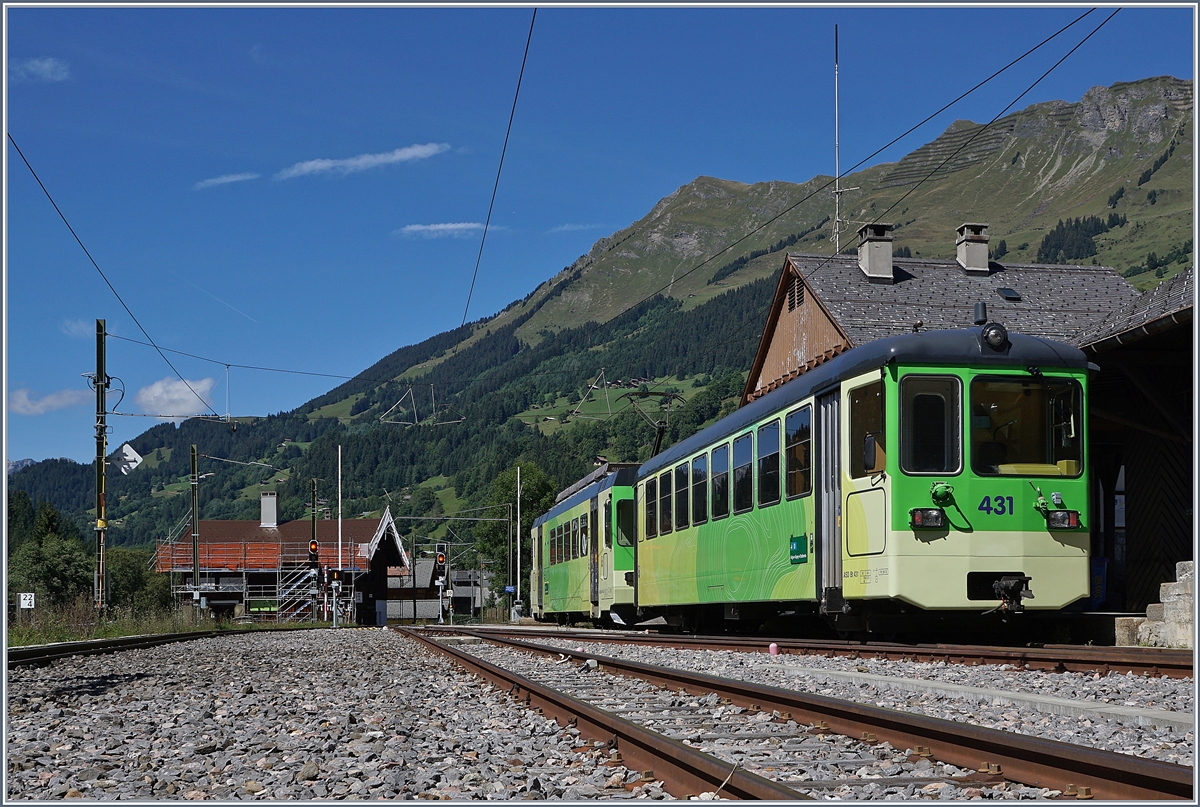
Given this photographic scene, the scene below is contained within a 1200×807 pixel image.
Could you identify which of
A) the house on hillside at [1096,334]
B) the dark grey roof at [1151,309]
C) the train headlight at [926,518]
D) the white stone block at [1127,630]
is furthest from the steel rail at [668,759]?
the dark grey roof at [1151,309]

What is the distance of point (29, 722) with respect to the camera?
7.94 metres

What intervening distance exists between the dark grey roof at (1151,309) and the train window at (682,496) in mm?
5756

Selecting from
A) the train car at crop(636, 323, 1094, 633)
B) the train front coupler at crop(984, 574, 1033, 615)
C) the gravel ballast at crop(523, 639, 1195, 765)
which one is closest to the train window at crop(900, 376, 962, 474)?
the train car at crop(636, 323, 1094, 633)

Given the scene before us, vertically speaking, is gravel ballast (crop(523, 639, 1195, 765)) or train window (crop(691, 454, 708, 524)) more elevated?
train window (crop(691, 454, 708, 524))

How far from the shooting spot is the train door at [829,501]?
477 inches

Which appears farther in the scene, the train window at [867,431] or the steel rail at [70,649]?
the steel rail at [70,649]

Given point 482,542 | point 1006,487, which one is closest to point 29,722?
point 1006,487

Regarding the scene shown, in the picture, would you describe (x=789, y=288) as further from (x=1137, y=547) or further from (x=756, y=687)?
(x=756, y=687)

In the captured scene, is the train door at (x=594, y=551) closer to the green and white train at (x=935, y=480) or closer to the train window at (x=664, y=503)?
the train window at (x=664, y=503)

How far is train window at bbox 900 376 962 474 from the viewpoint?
37.8 feet

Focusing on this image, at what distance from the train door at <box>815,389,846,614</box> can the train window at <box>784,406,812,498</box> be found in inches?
7.4

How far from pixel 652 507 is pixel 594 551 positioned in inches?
170

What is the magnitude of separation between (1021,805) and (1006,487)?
782 centimetres

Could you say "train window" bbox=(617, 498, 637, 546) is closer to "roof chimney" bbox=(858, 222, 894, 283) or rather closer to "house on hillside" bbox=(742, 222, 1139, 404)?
"house on hillside" bbox=(742, 222, 1139, 404)
